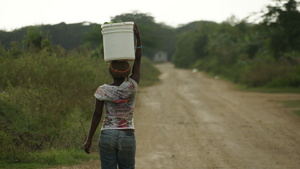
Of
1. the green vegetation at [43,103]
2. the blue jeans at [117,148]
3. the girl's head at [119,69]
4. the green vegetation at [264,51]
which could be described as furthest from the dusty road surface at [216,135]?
the green vegetation at [264,51]

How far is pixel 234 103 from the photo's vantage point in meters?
17.5

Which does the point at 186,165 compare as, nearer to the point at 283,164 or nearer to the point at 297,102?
the point at 283,164

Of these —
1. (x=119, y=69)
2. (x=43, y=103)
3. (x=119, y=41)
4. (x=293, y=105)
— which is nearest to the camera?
(x=119, y=69)

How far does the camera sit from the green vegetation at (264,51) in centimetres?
2177

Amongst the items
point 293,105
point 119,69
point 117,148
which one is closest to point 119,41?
point 119,69

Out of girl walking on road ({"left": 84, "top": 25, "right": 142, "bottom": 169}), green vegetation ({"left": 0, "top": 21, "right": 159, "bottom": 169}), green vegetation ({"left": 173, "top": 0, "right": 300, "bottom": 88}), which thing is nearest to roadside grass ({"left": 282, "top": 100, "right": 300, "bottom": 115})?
green vegetation ({"left": 173, "top": 0, "right": 300, "bottom": 88})

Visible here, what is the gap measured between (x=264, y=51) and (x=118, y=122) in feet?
95.5

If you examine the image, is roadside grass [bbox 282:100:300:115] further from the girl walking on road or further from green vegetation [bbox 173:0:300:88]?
the girl walking on road

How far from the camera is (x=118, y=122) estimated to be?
452 cm

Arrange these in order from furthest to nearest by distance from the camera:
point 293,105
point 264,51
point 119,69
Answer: point 264,51, point 293,105, point 119,69

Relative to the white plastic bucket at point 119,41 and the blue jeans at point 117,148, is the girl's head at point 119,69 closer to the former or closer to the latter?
the white plastic bucket at point 119,41

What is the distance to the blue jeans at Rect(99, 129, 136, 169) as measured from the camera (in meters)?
4.47

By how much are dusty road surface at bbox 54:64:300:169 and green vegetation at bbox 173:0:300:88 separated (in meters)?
4.57

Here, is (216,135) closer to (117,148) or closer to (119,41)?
(119,41)
